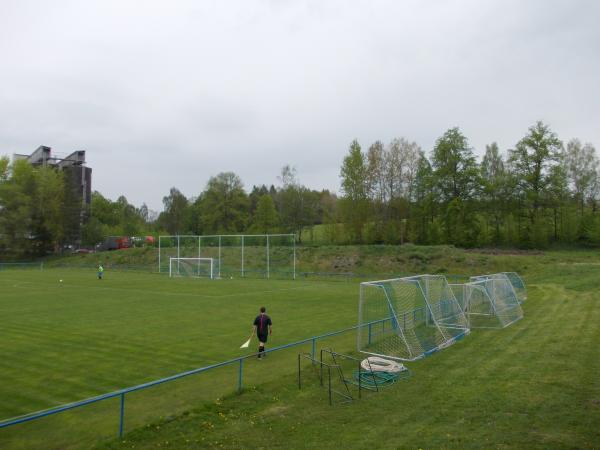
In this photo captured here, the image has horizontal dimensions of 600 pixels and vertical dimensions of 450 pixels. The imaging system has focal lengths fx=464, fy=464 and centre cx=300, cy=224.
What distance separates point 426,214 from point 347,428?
60409 millimetres

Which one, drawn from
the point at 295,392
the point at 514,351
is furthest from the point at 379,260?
the point at 295,392

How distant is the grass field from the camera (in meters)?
8.70

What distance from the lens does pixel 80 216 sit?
85562 mm

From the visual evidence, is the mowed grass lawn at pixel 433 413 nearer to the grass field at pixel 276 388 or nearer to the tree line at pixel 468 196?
the grass field at pixel 276 388

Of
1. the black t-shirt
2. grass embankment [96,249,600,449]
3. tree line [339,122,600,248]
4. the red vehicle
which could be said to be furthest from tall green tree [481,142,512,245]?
the red vehicle

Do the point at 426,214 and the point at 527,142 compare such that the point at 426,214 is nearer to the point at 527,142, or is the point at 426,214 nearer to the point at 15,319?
the point at 527,142

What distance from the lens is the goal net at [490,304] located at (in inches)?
818

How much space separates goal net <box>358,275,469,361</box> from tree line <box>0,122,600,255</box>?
Answer: 44.4 m

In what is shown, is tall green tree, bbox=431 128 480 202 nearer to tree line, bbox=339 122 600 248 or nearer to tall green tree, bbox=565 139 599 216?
tree line, bbox=339 122 600 248

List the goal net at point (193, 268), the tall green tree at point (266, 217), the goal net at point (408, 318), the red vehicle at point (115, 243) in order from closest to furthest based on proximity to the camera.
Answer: the goal net at point (408, 318)
the goal net at point (193, 268)
the tall green tree at point (266, 217)
the red vehicle at point (115, 243)

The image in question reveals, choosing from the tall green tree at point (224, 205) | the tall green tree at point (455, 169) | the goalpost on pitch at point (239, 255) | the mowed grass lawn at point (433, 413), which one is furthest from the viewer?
the tall green tree at point (224, 205)

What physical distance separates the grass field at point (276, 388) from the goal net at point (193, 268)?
1127 inches

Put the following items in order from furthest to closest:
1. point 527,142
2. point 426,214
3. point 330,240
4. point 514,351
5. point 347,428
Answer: point 330,240
point 426,214
point 527,142
point 514,351
point 347,428

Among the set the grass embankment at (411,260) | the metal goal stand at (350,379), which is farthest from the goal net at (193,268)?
the metal goal stand at (350,379)
